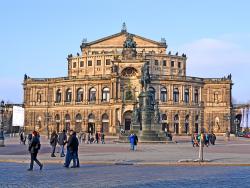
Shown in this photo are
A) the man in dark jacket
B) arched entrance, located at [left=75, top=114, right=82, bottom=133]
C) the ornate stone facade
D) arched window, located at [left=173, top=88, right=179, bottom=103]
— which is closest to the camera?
the man in dark jacket

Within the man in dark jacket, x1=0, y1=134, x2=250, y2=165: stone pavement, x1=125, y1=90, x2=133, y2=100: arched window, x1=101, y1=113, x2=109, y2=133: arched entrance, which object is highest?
x1=125, y1=90, x2=133, y2=100: arched window

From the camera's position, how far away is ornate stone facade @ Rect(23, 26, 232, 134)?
10562 cm

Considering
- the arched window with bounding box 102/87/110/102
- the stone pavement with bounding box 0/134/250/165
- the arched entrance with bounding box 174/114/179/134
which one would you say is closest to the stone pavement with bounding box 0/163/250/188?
the stone pavement with bounding box 0/134/250/165

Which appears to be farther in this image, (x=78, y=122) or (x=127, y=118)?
(x=78, y=122)

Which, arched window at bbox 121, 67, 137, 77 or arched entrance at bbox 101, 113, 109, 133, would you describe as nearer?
arched window at bbox 121, 67, 137, 77

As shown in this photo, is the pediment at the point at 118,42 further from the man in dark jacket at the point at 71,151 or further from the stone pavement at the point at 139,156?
the man in dark jacket at the point at 71,151

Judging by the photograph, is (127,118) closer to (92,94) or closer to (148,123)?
(92,94)

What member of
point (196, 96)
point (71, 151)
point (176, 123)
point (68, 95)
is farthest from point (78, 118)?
point (71, 151)

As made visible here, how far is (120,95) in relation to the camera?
105m

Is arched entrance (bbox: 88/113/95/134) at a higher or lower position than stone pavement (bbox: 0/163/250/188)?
higher

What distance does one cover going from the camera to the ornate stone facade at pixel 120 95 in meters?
106

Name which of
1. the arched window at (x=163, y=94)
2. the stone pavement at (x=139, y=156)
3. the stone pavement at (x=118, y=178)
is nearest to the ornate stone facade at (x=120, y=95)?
the arched window at (x=163, y=94)

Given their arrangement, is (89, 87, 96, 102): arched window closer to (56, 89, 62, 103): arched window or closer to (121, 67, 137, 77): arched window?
(56, 89, 62, 103): arched window

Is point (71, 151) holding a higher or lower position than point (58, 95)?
lower
